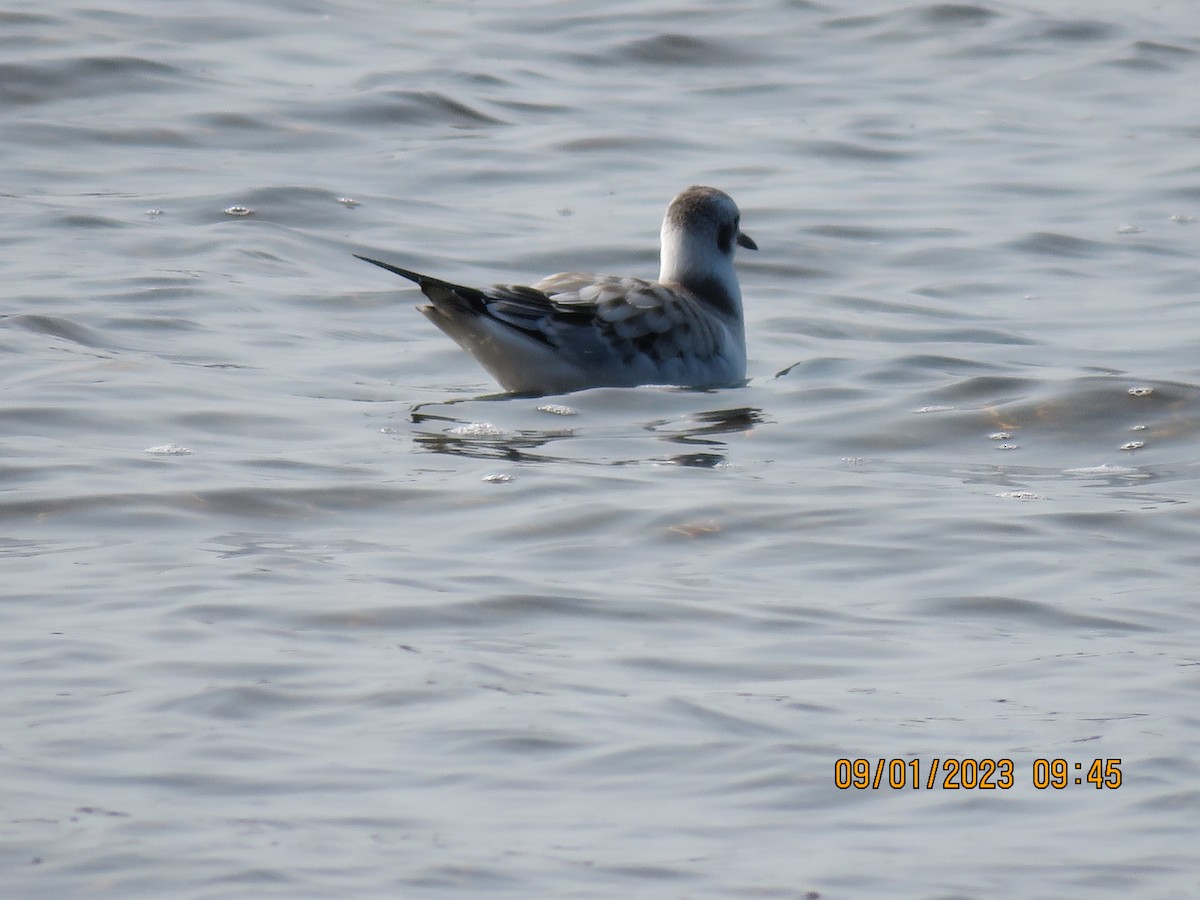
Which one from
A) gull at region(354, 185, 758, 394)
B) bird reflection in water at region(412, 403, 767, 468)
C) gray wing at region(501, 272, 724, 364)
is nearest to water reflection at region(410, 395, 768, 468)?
bird reflection in water at region(412, 403, 767, 468)

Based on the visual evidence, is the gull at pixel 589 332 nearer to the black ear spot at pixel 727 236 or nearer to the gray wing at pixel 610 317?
the gray wing at pixel 610 317

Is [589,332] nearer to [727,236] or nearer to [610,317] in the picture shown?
[610,317]

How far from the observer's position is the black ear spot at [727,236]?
10234 mm

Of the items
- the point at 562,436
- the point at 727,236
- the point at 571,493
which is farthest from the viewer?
the point at 727,236

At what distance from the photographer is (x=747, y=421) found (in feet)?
28.0

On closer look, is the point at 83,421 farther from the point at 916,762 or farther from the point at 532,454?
the point at 916,762

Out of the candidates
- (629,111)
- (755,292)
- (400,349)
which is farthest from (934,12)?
(400,349)

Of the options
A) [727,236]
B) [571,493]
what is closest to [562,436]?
[571,493]

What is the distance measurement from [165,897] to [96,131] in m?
10.5
